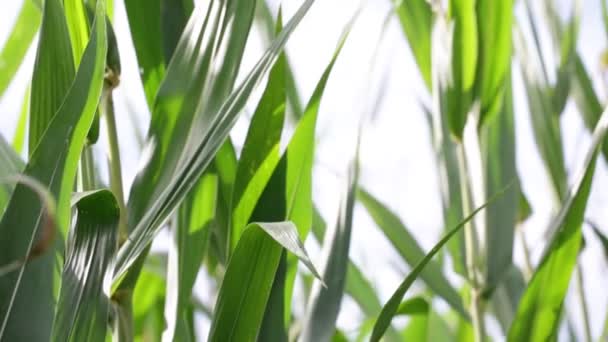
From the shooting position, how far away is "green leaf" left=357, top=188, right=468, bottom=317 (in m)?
0.79

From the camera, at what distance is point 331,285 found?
0.58 metres

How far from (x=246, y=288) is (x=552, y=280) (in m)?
0.24

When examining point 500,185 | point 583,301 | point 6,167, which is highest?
point 6,167

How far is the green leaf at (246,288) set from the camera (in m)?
0.49

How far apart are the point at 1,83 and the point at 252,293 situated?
296 millimetres

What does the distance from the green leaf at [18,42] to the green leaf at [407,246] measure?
0.30 metres

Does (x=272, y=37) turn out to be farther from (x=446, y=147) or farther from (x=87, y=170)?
(x=87, y=170)

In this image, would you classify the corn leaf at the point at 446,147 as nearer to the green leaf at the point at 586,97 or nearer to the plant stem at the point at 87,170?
the green leaf at the point at 586,97

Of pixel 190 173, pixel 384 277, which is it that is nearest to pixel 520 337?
pixel 190 173

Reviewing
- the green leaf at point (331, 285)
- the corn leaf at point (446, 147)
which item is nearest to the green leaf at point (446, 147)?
the corn leaf at point (446, 147)

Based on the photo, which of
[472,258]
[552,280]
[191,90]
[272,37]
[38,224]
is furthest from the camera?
[272,37]

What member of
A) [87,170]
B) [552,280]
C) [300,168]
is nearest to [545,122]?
[552,280]

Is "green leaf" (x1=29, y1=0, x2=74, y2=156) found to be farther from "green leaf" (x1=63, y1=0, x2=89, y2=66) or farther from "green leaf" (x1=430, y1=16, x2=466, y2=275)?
"green leaf" (x1=430, y1=16, x2=466, y2=275)

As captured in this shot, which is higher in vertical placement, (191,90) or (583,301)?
(191,90)
